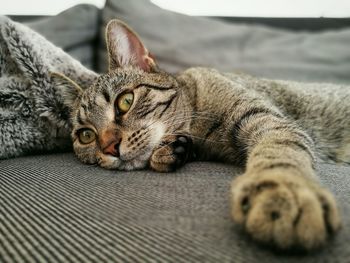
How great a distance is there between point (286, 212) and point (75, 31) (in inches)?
63.8

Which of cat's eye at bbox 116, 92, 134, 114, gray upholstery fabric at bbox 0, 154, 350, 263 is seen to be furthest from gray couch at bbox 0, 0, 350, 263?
cat's eye at bbox 116, 92, 134, 114

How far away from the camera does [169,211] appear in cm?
54

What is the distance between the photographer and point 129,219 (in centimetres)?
51

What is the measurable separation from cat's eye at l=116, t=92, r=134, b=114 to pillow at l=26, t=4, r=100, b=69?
85 centimetres

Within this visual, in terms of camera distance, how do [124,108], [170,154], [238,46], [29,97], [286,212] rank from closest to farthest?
[286,212], [170,154], [124,108], [29,97], [238,46]

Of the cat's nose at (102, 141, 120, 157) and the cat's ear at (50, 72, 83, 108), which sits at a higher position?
the cat's ear at (50, 72, 83, 108)

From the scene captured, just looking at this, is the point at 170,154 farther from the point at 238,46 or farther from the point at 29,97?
the point at 238,46

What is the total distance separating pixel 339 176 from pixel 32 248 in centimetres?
74

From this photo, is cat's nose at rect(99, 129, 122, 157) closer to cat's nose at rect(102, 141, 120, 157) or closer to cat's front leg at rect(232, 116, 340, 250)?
cat's nose at rect(102, 141, 120, 157)

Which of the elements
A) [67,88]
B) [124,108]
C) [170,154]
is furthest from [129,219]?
[67,88]

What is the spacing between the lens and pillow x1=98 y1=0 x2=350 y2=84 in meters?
A: 1.63

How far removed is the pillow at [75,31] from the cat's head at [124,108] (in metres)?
0.65

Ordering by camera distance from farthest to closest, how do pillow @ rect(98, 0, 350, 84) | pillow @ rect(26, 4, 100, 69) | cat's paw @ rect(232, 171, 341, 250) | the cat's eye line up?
1. pillow @ rect(26, 4, 100, 69)
2. pillow @ rect(98, 0, 350, 84)
3. the cat's eye
4. cat's paw @ rect(232, 171, 341, 250)

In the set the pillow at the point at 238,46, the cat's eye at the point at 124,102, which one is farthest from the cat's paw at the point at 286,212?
Result: the pillow at the point at 238,46
